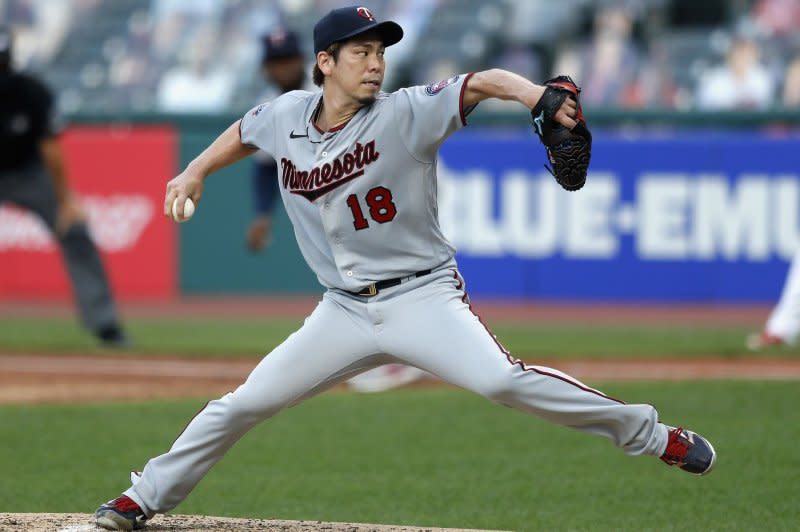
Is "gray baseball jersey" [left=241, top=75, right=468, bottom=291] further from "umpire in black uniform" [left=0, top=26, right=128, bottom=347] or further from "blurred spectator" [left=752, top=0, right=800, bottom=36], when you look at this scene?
"blurred spectator" [left=752, top=0, right=800, bottom=36]

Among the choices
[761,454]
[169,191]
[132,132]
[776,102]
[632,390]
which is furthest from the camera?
[132,132]

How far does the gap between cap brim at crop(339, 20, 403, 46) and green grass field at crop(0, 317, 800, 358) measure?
5.56 meters

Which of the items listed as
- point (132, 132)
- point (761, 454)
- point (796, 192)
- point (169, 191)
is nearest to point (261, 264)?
point (132, 132)

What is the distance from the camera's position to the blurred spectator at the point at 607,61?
1408 cm

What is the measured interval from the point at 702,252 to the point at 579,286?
1251mm

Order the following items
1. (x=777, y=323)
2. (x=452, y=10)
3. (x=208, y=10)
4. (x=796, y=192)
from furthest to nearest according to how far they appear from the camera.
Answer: (x=208, y=10) < (x=452, y=10) < (x=796, y=192) < (x=777, y=323)

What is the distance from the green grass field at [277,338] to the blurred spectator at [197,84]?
389 cm

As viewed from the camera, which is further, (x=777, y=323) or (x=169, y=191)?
(x=777, y=323)

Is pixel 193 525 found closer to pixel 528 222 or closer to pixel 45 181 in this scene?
pixel 45 181

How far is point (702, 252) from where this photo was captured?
12961 millimetres

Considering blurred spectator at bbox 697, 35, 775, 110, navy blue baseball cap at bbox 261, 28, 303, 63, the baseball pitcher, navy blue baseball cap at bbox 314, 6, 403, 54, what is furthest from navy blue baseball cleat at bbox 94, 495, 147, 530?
blurred spectator at bbox 697, 35, 775, 110

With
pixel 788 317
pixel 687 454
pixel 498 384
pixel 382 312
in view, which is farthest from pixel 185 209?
pixel 788 317

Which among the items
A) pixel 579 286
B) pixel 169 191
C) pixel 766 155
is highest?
pixel 169 191

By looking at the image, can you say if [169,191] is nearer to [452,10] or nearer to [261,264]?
[261,264]
